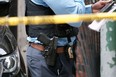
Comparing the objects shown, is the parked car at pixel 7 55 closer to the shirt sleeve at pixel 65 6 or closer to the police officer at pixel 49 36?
the police officer at pixel 49 36

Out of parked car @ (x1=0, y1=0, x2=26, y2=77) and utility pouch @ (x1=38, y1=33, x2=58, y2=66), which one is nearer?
parked car @ (x1=0, y1=0, x2=26, y2=77)

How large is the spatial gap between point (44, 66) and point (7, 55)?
41 centimetres

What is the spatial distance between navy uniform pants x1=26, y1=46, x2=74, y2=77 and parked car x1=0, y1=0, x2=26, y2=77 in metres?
0.12

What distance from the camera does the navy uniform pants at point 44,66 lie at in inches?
118

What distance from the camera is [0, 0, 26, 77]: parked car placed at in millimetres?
2682

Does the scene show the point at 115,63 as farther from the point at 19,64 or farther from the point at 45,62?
the point at 19,64

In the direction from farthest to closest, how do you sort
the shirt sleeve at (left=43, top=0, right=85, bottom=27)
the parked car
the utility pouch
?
the utility pouch
the shirt sleeve at (left=43, top=0, right=85, bottom=27)
the parked car

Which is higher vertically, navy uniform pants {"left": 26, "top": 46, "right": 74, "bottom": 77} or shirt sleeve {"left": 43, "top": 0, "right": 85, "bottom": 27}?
shirt sleeve {"left": 43, "top": 0, "right": 85, "bottom": 27}

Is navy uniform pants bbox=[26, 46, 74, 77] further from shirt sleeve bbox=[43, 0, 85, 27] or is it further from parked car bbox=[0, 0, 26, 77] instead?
shirt sleeve bbox=[43, 0, 85, 27]

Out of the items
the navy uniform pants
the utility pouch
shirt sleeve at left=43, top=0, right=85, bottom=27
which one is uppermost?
shirt sleeve at left=43, top=0, right=85, bottom=27

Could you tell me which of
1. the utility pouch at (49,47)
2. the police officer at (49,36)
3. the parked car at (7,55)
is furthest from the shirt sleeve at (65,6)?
the parked car at (7,55)

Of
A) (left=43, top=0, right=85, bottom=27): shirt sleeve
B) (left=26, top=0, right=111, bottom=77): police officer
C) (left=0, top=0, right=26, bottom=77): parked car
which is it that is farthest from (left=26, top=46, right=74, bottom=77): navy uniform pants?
(left=43, top=0, right=85, bottom=27): shirt sleeve

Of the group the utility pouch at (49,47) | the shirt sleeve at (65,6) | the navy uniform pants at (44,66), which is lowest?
the navy uniform pants at (44,66)

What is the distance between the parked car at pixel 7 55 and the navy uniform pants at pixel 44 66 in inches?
4.8
